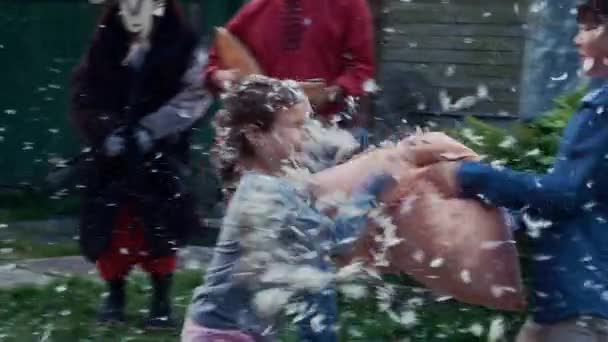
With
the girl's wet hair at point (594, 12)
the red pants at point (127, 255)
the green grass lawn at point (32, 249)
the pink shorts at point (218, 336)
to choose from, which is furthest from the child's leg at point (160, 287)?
the girl's wet hair at point (594, 12)

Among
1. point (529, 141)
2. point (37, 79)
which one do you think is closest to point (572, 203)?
point (529, 141)

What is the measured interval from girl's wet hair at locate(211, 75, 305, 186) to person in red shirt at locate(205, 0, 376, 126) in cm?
148

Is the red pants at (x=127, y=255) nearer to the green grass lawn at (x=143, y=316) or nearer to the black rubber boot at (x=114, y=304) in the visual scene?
the black rubber boot at (x=114, y=304)

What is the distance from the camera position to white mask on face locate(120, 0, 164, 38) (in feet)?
18.7

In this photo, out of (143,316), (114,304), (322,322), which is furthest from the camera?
(143,316)

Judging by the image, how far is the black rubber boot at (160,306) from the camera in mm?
5883

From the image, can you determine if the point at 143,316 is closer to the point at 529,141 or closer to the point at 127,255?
the point at 127,255

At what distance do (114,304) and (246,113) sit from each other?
2500 millimetres

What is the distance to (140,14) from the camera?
5.74 meters

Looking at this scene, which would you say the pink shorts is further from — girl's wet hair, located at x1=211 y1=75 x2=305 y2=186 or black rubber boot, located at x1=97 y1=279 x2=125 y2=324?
black rubber boot, located at x1=97 y1=279 x2=125 y2=324

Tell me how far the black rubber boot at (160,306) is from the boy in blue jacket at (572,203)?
102 inches

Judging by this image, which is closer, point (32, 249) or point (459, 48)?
point (32, 249)

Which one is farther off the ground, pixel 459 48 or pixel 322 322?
pixel 322 322

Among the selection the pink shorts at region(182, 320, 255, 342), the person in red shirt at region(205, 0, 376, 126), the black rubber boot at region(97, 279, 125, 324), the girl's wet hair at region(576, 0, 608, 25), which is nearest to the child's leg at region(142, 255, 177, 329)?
the black rubber boot at region(97, 279, 125, 324)
